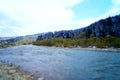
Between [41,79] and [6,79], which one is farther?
[41,79]

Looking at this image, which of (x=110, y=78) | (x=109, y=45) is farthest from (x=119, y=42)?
(x=110, y=78)

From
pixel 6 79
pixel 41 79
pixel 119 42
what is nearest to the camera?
pixel 6 79

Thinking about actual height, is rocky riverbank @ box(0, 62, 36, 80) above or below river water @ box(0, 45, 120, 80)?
above

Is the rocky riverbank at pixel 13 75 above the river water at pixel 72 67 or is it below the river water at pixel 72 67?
above

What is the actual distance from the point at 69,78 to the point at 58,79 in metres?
2.49

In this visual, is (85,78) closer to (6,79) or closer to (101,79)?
(101,79)

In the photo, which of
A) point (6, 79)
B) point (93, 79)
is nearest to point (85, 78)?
point (93, 79)

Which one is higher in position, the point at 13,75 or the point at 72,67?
the point at 13,75

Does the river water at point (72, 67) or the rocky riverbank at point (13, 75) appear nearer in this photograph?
the rocky riverbank at point (13, 75)

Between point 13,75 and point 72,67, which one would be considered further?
point 72,67

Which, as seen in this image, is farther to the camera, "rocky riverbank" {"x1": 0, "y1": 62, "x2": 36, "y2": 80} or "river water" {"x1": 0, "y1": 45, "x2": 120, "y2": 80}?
"river water" {"x1": 0, "y1": 45, "x2": 120, "y2": 80}

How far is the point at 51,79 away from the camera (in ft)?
119

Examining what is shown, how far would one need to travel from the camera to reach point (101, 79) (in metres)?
36.5

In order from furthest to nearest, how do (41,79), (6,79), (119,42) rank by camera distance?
(119,42) → (41,79) → (6,79)
